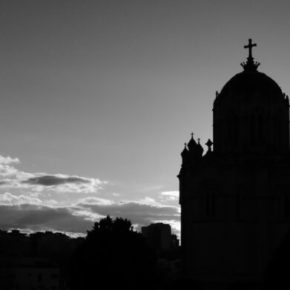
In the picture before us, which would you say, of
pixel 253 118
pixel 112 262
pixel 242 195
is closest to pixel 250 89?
pixel 253 118

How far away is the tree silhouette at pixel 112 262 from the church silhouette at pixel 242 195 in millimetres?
4392

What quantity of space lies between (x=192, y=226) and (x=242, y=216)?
448 cm

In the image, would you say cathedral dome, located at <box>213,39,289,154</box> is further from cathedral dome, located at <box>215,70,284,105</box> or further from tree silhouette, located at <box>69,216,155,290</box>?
tree silhouette, located at <box>69,216,155,290</box>

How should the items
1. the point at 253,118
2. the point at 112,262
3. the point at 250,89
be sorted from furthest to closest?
the point at 250,89 → the point at 253,118 → the point at 112,262

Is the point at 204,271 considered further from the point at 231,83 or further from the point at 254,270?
the point at 231,83

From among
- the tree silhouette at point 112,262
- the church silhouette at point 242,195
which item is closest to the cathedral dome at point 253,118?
the church silhouette at point 242,195

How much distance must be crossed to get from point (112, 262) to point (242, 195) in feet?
40.2

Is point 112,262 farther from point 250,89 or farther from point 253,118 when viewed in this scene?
point 250,89

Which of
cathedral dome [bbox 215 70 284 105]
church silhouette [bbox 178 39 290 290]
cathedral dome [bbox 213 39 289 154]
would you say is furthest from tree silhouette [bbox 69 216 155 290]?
cathedral dome [bbox 215 70 284 105]

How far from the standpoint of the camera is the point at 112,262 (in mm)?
71000

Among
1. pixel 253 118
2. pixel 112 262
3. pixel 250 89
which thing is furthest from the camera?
pixel 250 89

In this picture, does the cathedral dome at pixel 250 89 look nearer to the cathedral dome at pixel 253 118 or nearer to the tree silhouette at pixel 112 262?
the cathedral dome at pixel 253 118

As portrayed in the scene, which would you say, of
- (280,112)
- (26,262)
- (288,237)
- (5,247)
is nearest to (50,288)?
(26,262)

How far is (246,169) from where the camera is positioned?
71.6 metres
